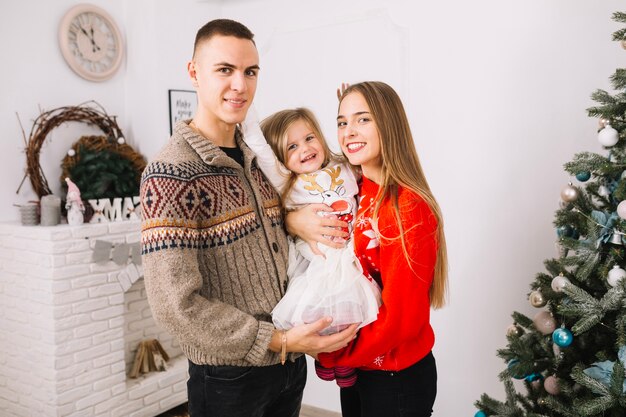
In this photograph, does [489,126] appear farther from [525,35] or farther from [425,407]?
[425,407]

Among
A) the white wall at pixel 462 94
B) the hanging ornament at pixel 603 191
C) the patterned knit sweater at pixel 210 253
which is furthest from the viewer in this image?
the white wall at pixel 462 94

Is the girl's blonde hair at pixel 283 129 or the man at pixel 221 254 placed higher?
the girl's blonde hair at pixel 283 129

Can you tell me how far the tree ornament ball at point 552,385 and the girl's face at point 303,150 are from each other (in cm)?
117

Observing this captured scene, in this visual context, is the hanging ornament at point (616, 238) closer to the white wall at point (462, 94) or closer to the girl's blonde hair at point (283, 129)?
the white wall at point (462, 94)

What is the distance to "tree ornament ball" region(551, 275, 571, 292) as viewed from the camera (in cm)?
185

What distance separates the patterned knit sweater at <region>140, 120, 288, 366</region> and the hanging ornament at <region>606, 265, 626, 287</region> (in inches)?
42.1

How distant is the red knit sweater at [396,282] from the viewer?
150cm

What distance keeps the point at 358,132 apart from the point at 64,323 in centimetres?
212

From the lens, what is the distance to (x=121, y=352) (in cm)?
315

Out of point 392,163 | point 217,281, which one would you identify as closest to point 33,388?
point 217,281

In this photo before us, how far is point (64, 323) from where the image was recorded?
286 centimetres

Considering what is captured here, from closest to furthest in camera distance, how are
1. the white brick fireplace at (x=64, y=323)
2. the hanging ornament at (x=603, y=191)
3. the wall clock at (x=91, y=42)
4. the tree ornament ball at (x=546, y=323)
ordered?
1. the hanging ornament at (x=603, y=191)
2. the tree ornament ball at (x=546, y=323)
3. the white brick fireplace at (x=64, y=323)
4. the wall clock at (x=91, y=42)

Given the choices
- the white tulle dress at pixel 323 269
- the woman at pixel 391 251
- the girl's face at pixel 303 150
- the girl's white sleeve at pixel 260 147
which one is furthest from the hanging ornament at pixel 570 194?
the girl's white sleeve at pixel 260 147

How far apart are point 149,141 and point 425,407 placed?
271 centimetres
